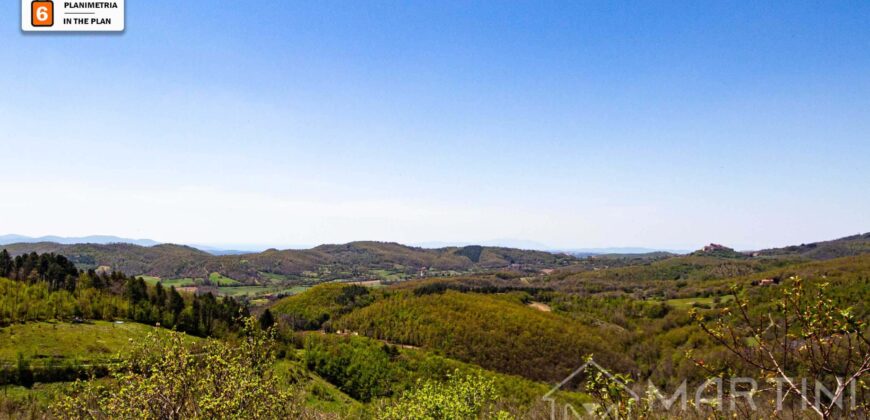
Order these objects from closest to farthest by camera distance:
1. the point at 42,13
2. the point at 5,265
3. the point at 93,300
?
the point at 42,13, the point at 93,300, the point at 5,265

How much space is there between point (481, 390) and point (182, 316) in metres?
76.5

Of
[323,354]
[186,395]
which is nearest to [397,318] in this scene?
[323,354]

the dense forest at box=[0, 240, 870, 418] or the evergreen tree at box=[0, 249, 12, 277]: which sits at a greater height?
the evergreen tree at box=[0, 249, 12, 277]

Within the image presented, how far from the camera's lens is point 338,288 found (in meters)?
185

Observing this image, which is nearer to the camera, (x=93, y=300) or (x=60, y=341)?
(x=60, y=341)

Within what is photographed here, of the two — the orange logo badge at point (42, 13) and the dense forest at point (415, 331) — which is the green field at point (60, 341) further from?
the orange logo badge at point (42, 13)

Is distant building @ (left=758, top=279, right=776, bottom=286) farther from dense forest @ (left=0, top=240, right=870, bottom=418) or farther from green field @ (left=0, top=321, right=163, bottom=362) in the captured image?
green field @ (left=0, top=321, right=163, bottom=362)

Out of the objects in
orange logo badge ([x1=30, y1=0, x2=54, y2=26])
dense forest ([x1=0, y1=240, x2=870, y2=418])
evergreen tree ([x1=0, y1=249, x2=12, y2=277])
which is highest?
orange logo badge ([x1=30, y1=0, x2=54, y2=26])

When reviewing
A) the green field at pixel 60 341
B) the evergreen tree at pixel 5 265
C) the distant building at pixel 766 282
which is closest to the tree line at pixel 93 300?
the evergreen tree at pixel 5 265

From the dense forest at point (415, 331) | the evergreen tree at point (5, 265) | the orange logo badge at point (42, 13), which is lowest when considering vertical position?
the dense forest at point (415, 331)

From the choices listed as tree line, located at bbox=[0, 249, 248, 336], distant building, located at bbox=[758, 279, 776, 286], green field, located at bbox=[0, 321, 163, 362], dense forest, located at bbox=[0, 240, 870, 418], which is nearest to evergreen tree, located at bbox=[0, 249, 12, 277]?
tree line, located at bbox=[0, 249, 248, 336]

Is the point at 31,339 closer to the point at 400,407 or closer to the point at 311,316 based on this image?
the point at 400,407

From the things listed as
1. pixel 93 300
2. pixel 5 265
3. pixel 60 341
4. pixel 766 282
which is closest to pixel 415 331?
pixel 93 300

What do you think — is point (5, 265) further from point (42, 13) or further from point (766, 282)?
point (766, 282)
